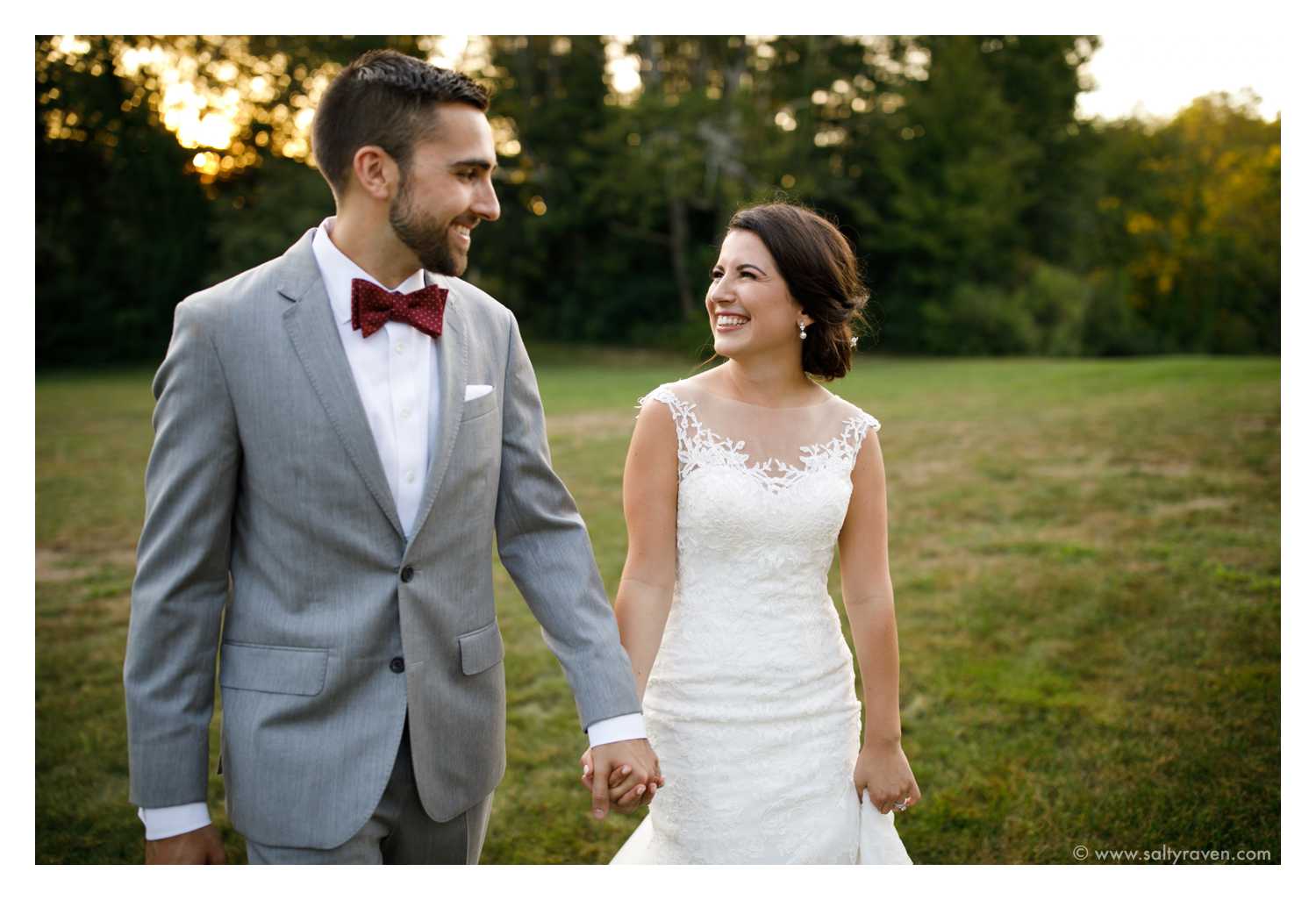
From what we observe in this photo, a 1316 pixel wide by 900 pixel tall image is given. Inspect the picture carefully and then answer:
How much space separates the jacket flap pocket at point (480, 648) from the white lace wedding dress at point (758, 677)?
65 cm

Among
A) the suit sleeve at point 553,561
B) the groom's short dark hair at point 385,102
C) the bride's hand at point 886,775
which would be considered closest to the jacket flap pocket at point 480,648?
the suit sleeve at point 553,561

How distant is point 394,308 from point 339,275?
144mm

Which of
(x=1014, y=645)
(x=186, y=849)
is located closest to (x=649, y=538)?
(x=186, y=849)

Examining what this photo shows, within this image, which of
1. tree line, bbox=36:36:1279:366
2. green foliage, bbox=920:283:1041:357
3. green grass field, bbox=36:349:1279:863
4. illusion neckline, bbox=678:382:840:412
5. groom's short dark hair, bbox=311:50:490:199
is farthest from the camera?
green foliage, bbox=920:283:1041:357

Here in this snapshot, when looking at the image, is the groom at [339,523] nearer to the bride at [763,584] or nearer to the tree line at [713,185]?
the bride at [763,584]

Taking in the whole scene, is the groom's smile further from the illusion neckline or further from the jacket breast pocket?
the illusion neckline

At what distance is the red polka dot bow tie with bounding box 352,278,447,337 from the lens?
2100mm

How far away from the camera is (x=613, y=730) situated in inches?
89.0

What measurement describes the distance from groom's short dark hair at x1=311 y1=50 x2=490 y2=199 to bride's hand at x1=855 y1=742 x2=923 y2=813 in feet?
5.84

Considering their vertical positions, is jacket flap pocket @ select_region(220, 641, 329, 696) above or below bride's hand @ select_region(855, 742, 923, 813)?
above

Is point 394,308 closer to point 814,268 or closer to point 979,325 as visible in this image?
point 814,268

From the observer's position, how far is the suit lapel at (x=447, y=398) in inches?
81.7

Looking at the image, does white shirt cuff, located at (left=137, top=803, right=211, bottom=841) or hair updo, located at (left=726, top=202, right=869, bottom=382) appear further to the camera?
hair updo, located at (left=726, top=202, right=869, bottom=382)

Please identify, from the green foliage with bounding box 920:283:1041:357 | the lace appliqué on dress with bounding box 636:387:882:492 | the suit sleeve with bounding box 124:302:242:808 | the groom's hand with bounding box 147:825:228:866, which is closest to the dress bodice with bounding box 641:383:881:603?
the lace appliqué on dress with bounding box 636:387:882:492
